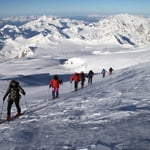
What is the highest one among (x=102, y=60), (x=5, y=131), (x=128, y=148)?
(x=128, y=148)

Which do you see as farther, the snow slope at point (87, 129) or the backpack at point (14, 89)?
the backpack at point (14, 89)

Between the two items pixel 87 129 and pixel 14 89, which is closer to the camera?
pixel 87 129

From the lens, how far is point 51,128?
1080 centimetres

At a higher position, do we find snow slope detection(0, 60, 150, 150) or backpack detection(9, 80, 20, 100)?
backpack detection(9, 80, 20, 100)

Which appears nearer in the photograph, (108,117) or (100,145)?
(100,145)

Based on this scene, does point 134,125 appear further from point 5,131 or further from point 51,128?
point 5,131

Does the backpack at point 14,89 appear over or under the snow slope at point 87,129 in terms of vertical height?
over

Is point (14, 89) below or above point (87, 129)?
above

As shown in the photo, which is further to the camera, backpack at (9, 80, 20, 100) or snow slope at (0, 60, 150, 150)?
backpack at (9, 80, 20, 100)

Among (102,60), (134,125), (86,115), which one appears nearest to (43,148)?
(134,125)

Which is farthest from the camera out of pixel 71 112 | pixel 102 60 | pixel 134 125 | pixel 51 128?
pixel 102 60

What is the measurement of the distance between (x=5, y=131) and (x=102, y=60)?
350ft

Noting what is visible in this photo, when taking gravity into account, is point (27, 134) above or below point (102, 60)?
above

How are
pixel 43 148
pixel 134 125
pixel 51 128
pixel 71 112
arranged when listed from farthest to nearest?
pixel 71 112 < pixel 51 128 < pixel 134 125 < pixel 43 148
